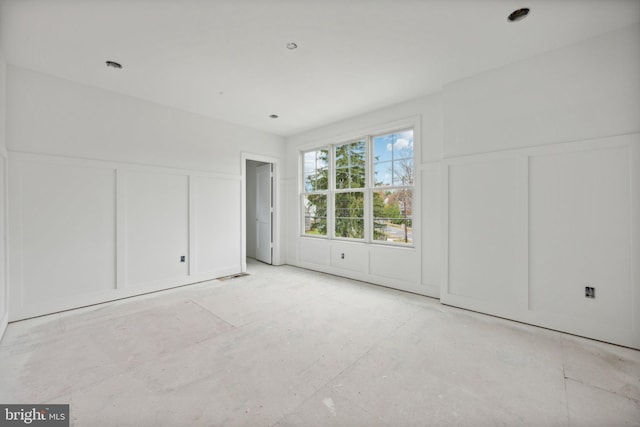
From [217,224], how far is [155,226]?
102cm

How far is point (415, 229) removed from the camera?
3.99m

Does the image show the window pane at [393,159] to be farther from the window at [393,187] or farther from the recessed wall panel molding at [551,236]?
the recessed wall panel molding at [551,236]

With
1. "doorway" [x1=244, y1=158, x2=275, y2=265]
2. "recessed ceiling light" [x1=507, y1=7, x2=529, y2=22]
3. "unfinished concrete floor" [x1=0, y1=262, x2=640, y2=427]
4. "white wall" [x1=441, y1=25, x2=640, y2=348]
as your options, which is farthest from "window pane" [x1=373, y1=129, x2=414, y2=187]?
"doorway" [x1=244, y1=158, x2=275, y2=265]

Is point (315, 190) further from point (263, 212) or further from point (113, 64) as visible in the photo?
point (113, 64)

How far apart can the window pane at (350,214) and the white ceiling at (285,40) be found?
1821mm

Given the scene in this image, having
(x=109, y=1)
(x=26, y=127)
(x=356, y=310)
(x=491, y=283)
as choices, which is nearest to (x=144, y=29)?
(x=109, y=1)

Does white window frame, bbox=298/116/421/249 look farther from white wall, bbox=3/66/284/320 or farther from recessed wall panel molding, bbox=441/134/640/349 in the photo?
white wall, bbox=3/66/284/320

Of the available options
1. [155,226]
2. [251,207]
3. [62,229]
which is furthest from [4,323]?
[251,207]

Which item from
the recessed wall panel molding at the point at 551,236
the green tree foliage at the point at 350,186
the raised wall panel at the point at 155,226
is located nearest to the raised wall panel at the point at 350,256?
the green tree foliage at the point at 350,186

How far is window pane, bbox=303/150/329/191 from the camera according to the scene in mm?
5359

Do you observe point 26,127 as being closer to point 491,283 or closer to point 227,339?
point 227,339

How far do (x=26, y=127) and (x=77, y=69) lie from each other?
2.89 ft

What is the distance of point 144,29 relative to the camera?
2.40 m

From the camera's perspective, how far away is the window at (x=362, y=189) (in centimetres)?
424
